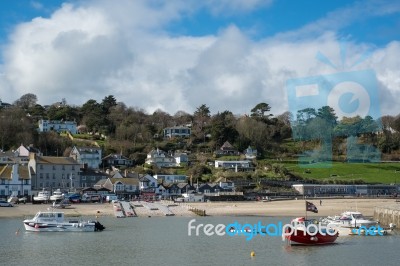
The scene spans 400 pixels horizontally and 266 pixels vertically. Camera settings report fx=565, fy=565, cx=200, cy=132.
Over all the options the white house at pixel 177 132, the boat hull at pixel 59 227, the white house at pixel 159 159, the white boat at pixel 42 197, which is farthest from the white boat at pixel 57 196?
the white house at pixel 177 132

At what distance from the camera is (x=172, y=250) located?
103 feet

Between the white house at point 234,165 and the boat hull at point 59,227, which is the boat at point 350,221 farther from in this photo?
the white house at point 234,165

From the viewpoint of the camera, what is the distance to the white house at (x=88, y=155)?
91812 mm

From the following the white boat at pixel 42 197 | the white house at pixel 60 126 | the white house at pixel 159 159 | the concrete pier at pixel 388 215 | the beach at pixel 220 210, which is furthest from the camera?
the white house at pixel 60 126

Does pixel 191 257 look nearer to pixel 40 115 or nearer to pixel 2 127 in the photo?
pixel 2 127

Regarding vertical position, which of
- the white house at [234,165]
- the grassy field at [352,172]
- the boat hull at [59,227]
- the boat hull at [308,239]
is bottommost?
the boat hull at [308,239]

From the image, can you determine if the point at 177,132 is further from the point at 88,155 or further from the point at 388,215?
the point at 388,215

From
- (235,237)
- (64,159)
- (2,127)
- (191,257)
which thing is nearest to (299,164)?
(64,159)

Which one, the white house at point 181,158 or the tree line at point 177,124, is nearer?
the tree line at point 177,124

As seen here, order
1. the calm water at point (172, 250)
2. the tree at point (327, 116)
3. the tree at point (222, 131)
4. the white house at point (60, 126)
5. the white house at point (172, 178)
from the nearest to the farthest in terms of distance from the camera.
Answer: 1. the calm water at point (172, 250)
2. the tree at point (327, 116)
3. the white house at point (172, 178)
4. the tree at point (222, 131)
5. the white house at point (60, 126)

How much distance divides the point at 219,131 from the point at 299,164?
659 inches

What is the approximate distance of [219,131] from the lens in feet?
355

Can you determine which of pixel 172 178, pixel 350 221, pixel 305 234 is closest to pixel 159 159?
pixel 172 178

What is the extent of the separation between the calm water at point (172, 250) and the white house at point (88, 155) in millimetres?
50203
